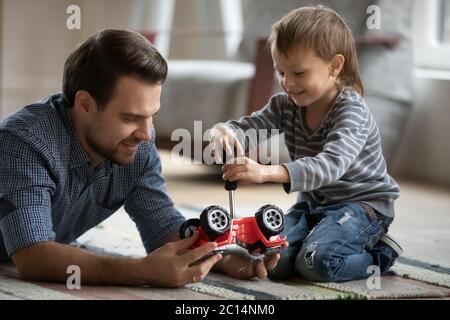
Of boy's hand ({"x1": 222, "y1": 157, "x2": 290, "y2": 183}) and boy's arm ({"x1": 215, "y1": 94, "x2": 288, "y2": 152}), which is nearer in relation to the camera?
boy's hand ({"x1": 222, "y1": 157, "x2": 290, "y2": 183})

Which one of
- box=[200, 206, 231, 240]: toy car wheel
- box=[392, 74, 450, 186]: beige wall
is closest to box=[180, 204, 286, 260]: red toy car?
box=[200, 206, 231, 240]: toy car wheel

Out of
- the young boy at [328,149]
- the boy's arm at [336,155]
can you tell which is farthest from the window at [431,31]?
the boy's arm at [336,155]

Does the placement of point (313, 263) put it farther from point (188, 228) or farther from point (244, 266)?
point (188, 228)

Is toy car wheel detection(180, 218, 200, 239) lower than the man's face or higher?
lower

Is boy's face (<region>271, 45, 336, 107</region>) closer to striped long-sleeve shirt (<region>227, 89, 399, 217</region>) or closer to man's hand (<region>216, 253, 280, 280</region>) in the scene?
striped long-sleeve shirt (<region>227, 89, 399, 217</region>)

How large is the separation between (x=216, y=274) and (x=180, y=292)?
8.7 inches

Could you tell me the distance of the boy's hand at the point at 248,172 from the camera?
175 centimetres

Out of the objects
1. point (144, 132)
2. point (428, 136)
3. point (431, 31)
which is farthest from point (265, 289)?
point (431, 31)

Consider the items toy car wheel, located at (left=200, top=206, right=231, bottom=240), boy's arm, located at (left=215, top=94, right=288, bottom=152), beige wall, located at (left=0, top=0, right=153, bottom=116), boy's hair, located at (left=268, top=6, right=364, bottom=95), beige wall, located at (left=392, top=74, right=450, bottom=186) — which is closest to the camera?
toy car wheel, located at (left=200, top=206, right=231, bottom=240)

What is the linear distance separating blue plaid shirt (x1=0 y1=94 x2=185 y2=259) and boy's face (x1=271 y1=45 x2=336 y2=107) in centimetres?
31

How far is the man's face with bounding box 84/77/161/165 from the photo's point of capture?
5.81ft

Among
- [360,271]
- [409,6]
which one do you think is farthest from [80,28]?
[360,271]

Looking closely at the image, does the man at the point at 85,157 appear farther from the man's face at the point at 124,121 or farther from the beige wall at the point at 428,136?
the beige wall at the point at 428,136

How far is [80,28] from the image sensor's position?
4836mm
